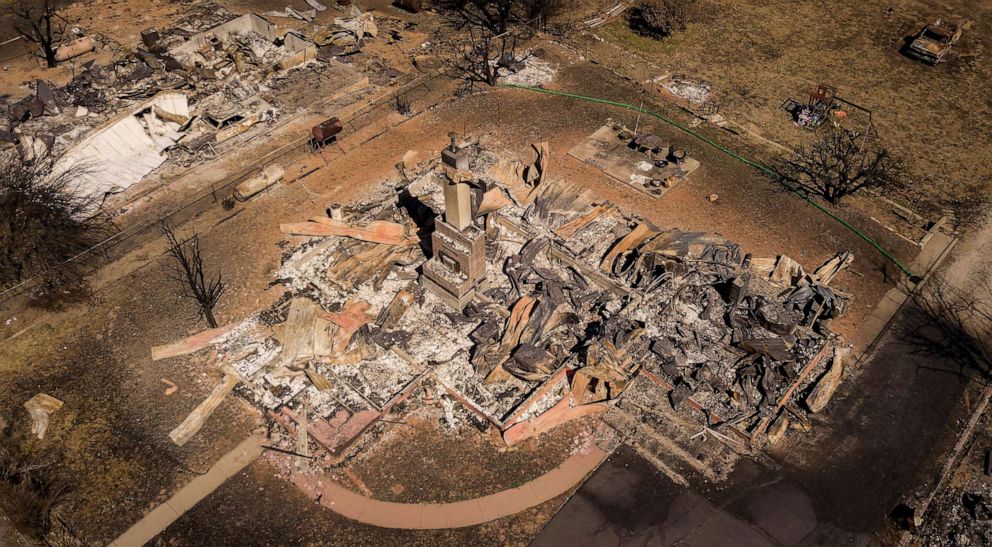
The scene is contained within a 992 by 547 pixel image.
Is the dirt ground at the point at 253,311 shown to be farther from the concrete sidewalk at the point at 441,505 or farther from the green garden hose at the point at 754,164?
the green garden hose at the point at 754,164

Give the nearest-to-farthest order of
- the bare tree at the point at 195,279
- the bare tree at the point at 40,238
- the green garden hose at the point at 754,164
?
1. the bare tree at the point at 195,279
2. the bare tree at the point at 40,238
3. the green garden hose at the point at 754,164

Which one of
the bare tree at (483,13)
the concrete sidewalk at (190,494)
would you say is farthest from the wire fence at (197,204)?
the concrete sidewalk at (190,494)

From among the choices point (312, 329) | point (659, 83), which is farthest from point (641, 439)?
point (659, 83)

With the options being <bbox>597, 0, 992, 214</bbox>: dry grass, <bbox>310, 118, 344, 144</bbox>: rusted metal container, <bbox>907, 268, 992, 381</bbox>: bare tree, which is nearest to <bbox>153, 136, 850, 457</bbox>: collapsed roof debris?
<bbox>907, 268, 992, 381</bbox>: bare tree

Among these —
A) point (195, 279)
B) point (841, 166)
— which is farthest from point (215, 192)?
point (841, 166)

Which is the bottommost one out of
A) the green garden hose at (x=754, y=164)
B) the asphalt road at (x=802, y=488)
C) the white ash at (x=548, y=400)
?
the asphalt road at (x=802, y=488)

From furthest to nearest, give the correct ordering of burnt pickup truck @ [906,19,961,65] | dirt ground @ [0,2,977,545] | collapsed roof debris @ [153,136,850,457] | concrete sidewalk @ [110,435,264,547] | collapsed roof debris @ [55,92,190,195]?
burnt pickup truck @ [906,19,961,65]
collapsed roof debris @ [55,92,190,195]
collapsed roof debris @ [153,136,850,457]
dirt ground @ [0,2,977,545]
concrete sidewalk @ [110,435,264,547]

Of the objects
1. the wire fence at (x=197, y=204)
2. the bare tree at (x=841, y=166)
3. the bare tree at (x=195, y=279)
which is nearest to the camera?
the bare tree at (x=195, y=279)

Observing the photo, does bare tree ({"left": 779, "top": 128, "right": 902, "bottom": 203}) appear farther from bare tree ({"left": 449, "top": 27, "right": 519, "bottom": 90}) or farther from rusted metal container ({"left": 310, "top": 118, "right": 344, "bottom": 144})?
rusted metal container ({"left": 310, "top": 118, "right": 344, "bottom": 144})
